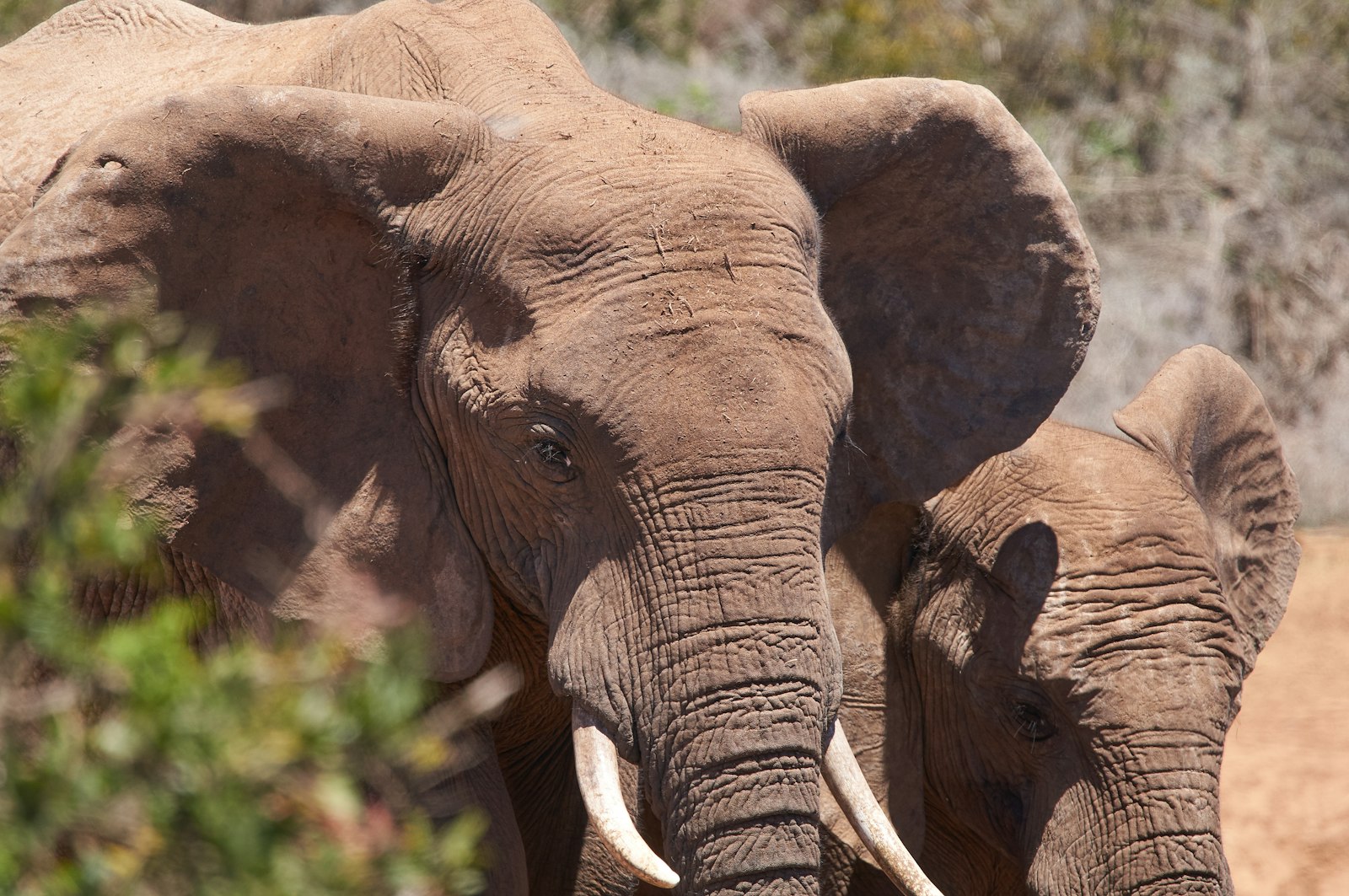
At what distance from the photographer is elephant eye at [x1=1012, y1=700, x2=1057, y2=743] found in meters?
4.10

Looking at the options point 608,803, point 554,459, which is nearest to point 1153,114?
point 554,459

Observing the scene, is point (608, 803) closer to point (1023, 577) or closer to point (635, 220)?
point (635, 220)

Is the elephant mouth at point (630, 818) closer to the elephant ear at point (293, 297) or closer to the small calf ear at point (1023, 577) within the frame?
the elephant ear at point (293, 297)

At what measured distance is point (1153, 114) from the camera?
42.8ft

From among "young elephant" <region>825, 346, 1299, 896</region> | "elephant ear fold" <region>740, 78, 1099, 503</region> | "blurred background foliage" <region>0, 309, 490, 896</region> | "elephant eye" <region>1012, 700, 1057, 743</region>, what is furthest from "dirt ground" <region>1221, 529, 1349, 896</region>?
"blurred background foliage" <region>0, 309, 490, 896</region>

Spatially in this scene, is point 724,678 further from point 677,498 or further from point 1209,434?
point 1209,434

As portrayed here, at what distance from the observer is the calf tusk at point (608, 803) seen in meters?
2.94

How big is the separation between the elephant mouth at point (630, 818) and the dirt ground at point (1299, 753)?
388 cm

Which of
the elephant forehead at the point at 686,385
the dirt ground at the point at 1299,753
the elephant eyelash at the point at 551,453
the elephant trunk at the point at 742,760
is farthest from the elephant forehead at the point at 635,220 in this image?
the dirt ground at the point at 1299,753

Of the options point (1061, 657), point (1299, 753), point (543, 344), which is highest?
point (543, 344)

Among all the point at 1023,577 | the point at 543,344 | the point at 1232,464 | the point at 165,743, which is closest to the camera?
the point at 165,743

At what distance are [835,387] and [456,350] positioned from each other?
26.3 inches

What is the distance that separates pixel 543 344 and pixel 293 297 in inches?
20.4

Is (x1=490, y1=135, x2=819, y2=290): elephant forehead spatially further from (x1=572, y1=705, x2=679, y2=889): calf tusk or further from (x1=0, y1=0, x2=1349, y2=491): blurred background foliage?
(x1=0, y1=0, x2=1349, y2=491): blurred background foliage
